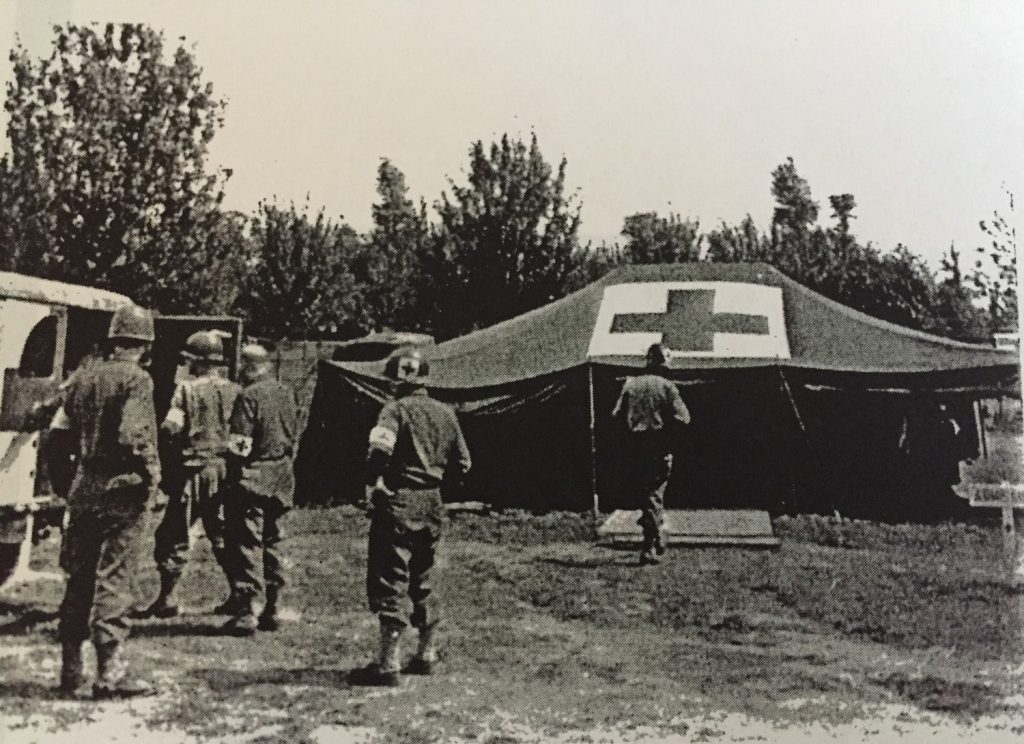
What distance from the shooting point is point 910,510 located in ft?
18.6

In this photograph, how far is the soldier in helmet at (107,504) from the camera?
3.89m

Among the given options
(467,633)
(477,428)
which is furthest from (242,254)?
(467,633)

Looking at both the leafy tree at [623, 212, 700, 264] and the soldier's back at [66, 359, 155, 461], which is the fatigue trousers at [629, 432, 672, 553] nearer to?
the leafy tree at [623, 212, 700, 264]

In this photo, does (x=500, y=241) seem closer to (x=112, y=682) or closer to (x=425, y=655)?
(x=425, y=655)

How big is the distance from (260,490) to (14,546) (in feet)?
4.75

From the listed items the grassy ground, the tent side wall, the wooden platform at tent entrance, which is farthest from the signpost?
the tent side wall

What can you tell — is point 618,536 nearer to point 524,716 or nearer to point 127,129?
point 524,716

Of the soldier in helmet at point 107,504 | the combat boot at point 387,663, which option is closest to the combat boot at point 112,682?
the soldier in helmet at point 107,504

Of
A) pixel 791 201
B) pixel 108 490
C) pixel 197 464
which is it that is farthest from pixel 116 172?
pixel 791 201

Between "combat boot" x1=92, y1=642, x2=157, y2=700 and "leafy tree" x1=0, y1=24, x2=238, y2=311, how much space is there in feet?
7.66

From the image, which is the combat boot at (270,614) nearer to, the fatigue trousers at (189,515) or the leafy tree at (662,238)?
the fatigue trousers at (189,515)

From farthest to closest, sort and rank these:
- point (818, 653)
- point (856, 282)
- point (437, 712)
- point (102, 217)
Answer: point (856, 282), point (102, 217), point (818, 653), point (437, 712)

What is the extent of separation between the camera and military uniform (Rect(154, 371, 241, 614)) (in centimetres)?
471

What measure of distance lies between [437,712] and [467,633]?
57cm
